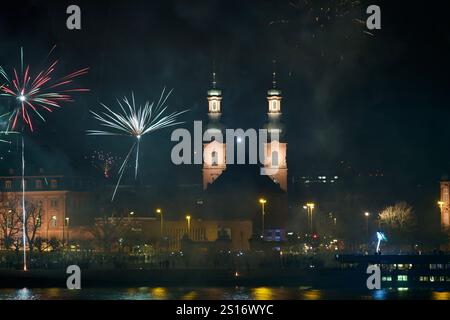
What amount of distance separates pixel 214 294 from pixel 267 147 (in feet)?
213

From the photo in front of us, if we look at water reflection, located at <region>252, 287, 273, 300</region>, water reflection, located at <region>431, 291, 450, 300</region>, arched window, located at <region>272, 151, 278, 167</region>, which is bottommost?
water reflection, located at <region>431, 291, 450, 300</region>

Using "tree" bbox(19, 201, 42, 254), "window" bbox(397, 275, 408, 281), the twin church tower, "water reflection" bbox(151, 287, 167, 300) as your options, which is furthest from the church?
"water reflection" bbox(151, 287, 167, 300)

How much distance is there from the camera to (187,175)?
583ft

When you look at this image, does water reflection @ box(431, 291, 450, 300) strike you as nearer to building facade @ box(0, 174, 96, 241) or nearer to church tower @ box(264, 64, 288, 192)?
church tower @ box(264, 64, 288, 192)

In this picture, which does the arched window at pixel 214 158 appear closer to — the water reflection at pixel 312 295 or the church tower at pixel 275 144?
the church tower at pixel 275 144

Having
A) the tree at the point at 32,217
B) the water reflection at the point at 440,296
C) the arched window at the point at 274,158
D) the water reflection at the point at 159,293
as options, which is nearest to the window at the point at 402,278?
the water reflection at the point at 440,296

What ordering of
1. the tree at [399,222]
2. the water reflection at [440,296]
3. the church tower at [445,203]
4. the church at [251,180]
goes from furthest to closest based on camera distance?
the church tower at [445,203], the church at [251,180], the tree at [399,222], the water reflection at [440,296]

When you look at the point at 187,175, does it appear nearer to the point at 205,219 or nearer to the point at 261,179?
the point at 261,179

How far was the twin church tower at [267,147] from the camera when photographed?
147375mm

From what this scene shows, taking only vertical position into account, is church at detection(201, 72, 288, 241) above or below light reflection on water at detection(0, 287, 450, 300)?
above

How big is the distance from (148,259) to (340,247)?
36.7 metres

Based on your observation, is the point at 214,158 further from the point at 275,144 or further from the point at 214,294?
the point at 214,294

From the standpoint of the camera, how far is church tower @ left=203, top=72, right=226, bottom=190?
14750 centimetres
